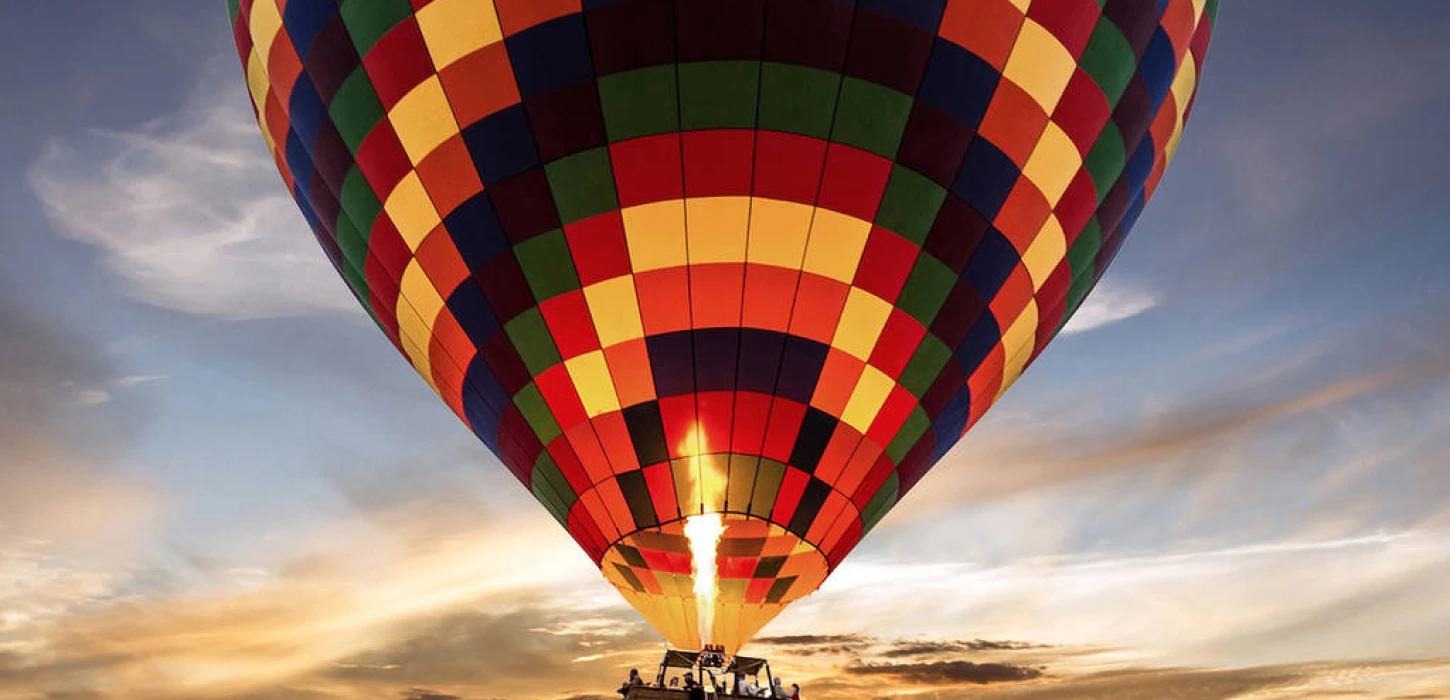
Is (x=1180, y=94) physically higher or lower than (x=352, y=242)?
higher

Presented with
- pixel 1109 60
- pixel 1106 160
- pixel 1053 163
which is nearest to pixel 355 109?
pixel 1053 163

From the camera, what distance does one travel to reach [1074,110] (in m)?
7.63

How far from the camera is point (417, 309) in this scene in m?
7.94

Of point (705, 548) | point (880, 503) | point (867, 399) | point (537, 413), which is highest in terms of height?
point (537, 413)

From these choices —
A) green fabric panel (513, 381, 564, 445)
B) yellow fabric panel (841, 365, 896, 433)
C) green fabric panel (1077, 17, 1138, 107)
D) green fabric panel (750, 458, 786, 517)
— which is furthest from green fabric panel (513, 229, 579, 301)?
green fabric panel (1077, 17, 1138, 107)

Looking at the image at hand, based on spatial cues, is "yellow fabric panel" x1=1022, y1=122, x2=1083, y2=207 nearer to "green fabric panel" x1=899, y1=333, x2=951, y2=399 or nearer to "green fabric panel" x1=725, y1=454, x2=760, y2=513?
"green fabric panel" x1=899, y1=333, x2=951, y2=399

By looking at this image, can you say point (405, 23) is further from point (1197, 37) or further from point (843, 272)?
point (1197, 37)

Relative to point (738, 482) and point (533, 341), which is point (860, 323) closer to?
point (738, 482)

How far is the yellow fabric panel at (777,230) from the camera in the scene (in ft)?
22.1

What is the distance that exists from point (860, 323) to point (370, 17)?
170 inches

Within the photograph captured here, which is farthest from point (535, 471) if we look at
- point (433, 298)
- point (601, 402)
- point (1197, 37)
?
point (1197, 37)

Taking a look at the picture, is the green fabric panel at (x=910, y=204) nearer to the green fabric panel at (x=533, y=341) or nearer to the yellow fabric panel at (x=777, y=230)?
the yellow fabric panel at (x=777, y=230)

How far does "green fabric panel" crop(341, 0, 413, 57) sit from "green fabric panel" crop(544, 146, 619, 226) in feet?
5.36

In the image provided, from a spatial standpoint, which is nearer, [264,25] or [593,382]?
[593,382]
